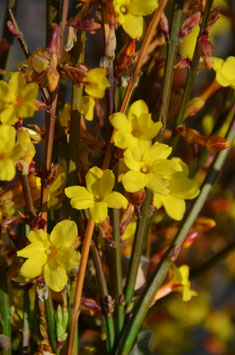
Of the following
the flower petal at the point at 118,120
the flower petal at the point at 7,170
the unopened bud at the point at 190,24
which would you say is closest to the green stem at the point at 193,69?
the unopened bud at the point at 190,24

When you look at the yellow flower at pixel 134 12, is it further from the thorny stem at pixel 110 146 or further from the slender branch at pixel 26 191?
the slender branch at pixel 26 191

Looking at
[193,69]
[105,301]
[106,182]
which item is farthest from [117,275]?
[193,69]

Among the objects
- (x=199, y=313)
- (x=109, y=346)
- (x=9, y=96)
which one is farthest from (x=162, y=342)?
(x=9, y=96)

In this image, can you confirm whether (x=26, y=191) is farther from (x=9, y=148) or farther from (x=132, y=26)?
(x=132, y=26)

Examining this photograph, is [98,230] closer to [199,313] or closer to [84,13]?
[84,13]

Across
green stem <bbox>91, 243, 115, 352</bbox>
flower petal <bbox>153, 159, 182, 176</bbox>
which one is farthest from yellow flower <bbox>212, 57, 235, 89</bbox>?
green stem <bbox>91, 243, 115, 352</bbox>

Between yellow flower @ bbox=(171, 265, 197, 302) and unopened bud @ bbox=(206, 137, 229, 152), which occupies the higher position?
unopened bud @ bbox=(206, 137, 229, 152)

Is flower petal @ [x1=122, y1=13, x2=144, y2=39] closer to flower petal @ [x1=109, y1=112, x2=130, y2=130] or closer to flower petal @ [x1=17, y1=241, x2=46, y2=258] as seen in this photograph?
flower petal @ [x1=109, y1=112, x2=130, y2=130]
